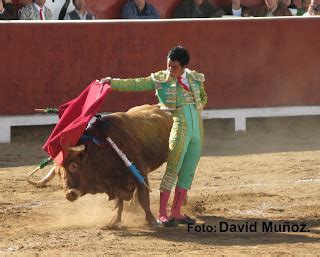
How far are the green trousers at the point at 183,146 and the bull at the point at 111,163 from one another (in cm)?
19

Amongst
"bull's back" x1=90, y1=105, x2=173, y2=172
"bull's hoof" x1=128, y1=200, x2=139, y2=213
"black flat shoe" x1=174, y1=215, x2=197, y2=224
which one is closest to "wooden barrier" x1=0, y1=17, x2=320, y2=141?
"bull's back" x1=90, y1=105, x2=173, y2=172

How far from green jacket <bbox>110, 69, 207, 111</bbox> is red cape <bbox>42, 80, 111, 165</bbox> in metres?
0.12

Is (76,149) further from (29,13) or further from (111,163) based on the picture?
(29,13)

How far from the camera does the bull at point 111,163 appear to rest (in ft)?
24.7

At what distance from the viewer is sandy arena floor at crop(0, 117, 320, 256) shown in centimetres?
711

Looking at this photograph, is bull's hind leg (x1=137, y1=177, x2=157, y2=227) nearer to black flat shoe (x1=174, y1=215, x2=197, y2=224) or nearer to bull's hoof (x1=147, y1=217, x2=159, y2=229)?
bull's hoof (x1=147, y1=217, x2=159, y2=229)

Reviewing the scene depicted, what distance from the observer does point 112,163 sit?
7.65m

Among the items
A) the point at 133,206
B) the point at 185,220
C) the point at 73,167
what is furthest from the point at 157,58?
the point at 73,167

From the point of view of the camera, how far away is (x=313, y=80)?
12.4 metres

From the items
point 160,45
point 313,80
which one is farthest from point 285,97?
point 160,45

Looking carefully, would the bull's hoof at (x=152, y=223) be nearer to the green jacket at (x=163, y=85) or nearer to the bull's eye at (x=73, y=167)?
the bull's eye at (x=73, y=167)

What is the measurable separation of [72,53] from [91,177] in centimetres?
396

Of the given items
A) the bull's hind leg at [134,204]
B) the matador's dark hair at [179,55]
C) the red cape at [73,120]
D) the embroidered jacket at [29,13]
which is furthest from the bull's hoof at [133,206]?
the embroidered jacket at [29,13]

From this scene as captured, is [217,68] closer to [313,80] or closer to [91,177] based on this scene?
[313,80]
